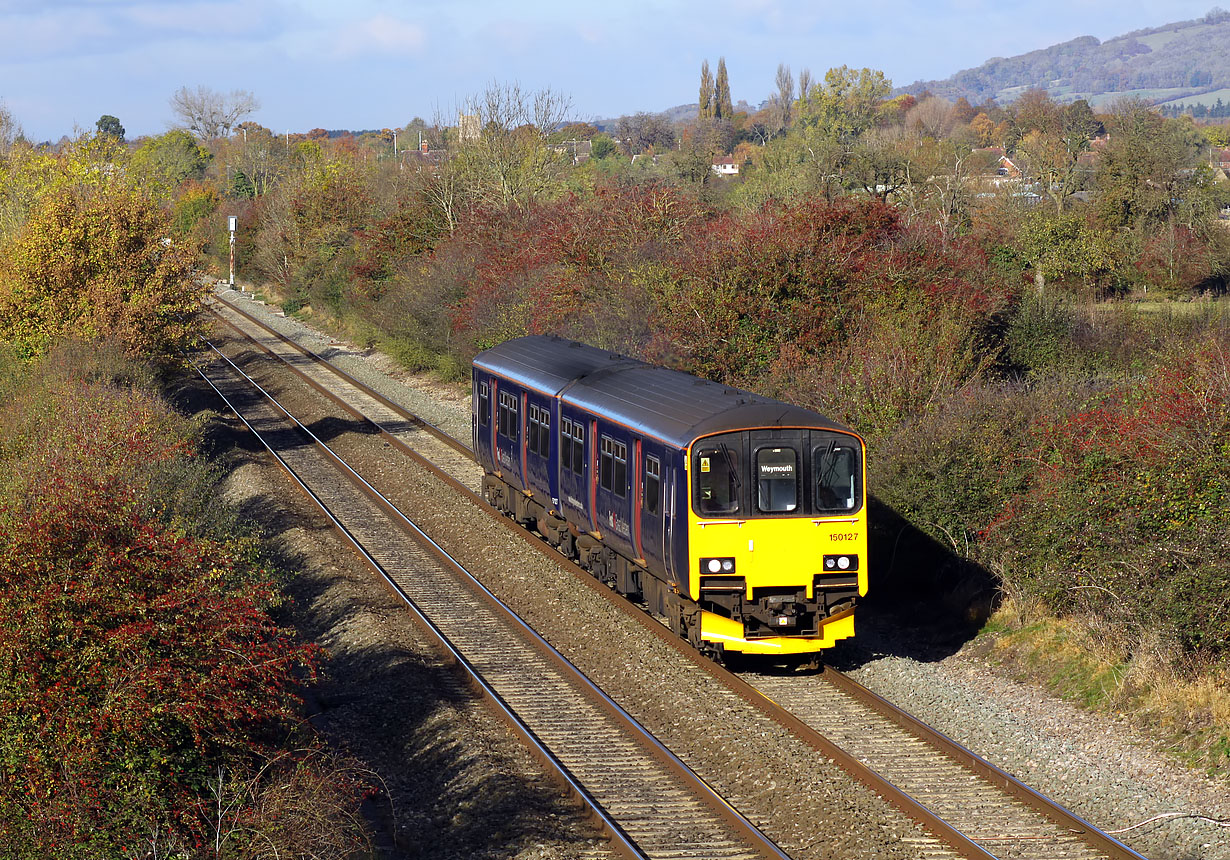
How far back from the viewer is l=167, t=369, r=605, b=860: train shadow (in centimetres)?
935

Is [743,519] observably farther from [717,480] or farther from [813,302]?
[813,302]

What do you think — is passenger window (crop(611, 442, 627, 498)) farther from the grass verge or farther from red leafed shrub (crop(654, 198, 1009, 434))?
red leafed shrub (crop(654, 198, 1009, 434))

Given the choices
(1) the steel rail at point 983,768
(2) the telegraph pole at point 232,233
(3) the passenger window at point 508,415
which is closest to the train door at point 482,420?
(3) the passenger window at point 508,415

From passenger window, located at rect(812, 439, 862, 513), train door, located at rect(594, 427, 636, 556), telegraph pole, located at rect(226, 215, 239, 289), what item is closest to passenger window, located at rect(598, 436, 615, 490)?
train door, located at rect(594, 427, 636, 556)

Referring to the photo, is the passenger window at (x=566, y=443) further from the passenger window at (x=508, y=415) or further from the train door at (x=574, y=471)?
the passenger window at (x=508, y=415)

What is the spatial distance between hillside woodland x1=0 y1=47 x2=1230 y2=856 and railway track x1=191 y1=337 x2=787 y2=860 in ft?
7.16

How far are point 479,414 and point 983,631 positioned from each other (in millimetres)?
9677

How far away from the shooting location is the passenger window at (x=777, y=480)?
1260 cm

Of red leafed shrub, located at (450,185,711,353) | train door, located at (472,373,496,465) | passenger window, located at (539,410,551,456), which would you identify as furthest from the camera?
red leafed shrub, located at (450,185,711,353)

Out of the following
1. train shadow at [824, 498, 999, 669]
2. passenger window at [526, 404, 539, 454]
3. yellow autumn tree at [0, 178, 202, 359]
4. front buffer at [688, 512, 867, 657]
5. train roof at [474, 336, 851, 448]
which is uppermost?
yellow autumn tree at [0, 178, 202, 359]

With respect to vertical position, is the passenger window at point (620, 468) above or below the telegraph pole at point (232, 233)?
below

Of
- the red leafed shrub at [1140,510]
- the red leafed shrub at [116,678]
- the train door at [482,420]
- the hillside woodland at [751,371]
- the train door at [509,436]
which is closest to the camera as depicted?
the red leafed shrub at [116,678]

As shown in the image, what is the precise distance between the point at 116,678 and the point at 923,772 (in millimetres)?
6586

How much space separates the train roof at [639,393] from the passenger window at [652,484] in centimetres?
34
